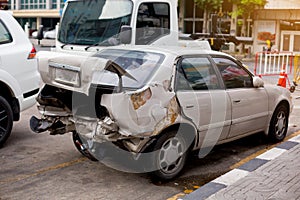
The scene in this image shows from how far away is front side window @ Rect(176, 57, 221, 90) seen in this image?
213 inches

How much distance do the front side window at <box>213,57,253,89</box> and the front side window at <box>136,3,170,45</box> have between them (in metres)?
3.63

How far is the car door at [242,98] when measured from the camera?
6.09 m

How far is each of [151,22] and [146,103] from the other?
216 inches

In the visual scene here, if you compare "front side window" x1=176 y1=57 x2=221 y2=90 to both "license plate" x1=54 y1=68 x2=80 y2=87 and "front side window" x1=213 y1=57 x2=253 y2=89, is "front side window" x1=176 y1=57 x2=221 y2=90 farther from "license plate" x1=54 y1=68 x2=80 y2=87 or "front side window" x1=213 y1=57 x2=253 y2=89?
"license plate" x1=54 y1=68 x2=80 y2=87

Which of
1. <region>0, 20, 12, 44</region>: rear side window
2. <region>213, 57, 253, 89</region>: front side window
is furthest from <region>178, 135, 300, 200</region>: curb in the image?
<region>0, 20, 12, 44</region>: rear side window

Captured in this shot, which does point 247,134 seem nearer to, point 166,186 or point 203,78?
point 203,78

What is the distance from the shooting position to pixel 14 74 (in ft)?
22.8

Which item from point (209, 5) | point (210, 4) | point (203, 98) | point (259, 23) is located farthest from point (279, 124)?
point (259, 23)

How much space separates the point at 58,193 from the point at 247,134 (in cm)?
304

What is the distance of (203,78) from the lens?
226 inches

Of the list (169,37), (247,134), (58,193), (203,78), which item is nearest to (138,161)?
(58,193)

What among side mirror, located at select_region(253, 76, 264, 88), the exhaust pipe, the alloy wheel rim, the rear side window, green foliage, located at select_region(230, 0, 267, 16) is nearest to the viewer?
the alloy wheel rim

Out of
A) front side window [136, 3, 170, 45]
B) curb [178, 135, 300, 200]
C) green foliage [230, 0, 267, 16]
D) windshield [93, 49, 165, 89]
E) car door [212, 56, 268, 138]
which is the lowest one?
curb [178, 135, 300, 200]

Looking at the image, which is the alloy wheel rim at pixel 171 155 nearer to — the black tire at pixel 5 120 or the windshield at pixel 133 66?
the windshield at pixel 133 66
